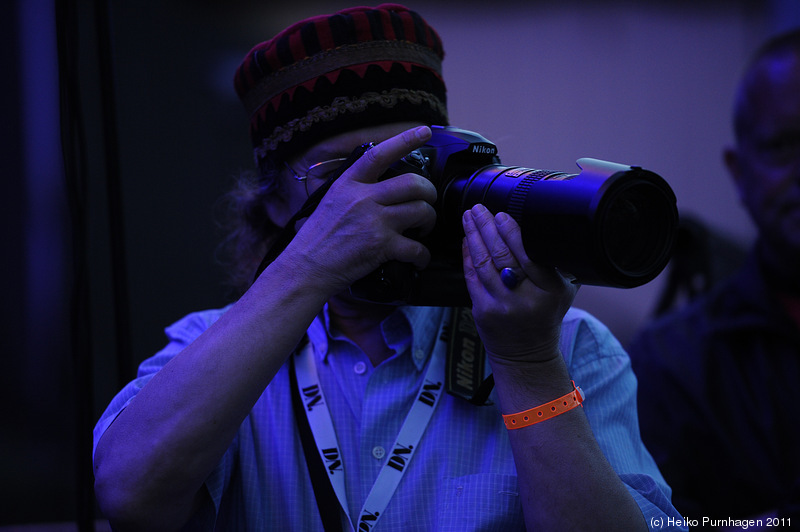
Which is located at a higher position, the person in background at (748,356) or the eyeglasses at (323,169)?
the eyeglasses at (323,169)

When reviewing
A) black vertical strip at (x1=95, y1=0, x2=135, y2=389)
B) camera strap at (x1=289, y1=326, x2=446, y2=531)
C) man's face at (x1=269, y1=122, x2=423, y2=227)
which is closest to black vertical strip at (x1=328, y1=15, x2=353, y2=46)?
man's face at (x1=269, y1=122, x2=423, y2=227)

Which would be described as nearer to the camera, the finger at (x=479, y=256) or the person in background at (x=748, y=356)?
the finger at (x=479, y=256)

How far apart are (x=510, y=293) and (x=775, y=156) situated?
129 cm

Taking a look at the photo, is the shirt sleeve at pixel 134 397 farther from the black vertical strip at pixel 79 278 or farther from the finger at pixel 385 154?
the finger at pixel 385 154

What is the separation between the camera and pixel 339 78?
102 centimetres

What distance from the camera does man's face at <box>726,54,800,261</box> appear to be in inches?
65.6

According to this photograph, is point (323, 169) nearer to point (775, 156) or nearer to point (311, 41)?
point (311, 41)

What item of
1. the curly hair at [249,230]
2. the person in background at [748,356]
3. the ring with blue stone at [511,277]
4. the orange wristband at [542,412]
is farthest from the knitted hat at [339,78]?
the person in background at [748,356]

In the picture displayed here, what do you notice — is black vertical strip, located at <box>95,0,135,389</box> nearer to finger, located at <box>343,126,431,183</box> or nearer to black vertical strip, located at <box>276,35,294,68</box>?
black vertical strip, located at <box>276,35,294,68</box>

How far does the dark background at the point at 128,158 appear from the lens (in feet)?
3.67

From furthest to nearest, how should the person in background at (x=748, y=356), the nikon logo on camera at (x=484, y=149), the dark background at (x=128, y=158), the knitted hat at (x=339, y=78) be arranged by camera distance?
the person in background at (x=748, y=356) < the dark background at (x=128, y=158) < the knitted hat at (x=339, y=78) < the nikon logo on camera at (x=484, y=149)

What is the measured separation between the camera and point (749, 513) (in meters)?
1.53

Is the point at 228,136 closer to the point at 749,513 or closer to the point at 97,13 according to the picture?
the point at 97,13

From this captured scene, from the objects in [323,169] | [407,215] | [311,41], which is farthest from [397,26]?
[407,215]
